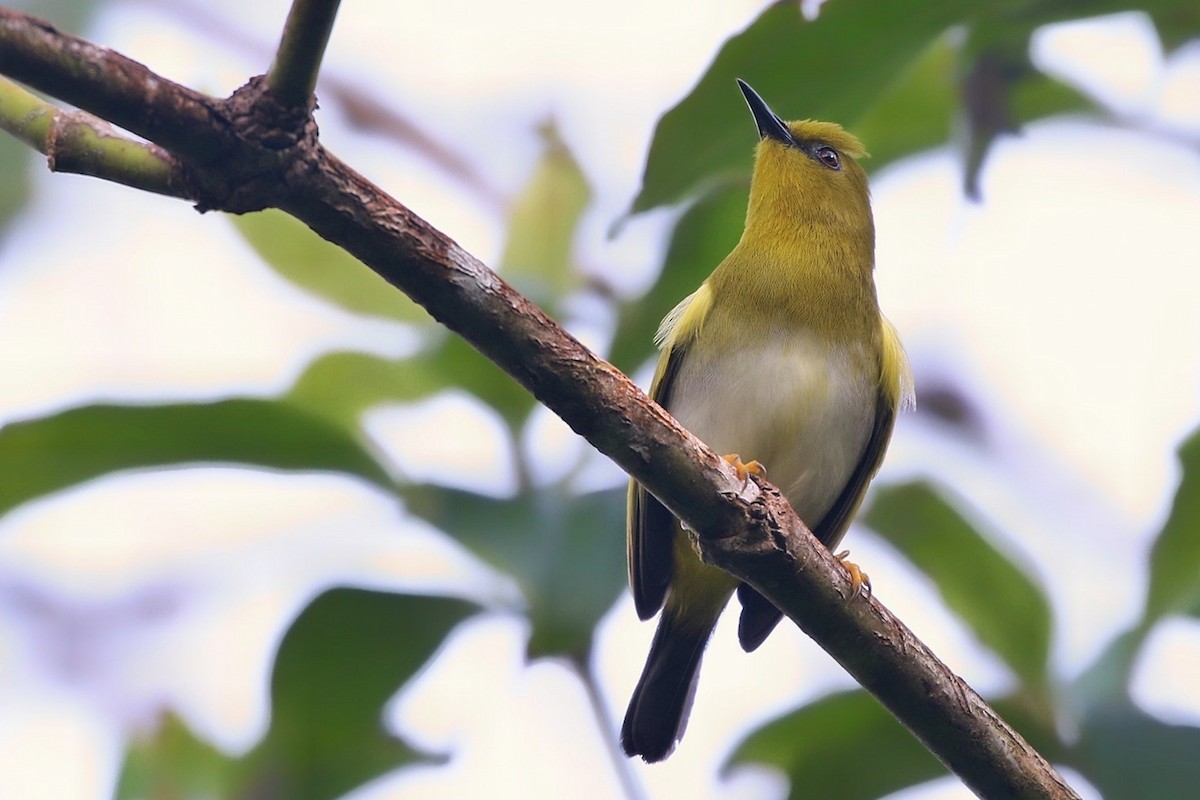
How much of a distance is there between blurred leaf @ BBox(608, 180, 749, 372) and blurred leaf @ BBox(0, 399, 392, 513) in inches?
28.7

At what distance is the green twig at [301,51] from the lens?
146cm

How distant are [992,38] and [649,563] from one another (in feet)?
5.09

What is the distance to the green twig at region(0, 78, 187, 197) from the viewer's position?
1.57m

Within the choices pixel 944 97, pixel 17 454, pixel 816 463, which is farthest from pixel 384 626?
pixel 944 97

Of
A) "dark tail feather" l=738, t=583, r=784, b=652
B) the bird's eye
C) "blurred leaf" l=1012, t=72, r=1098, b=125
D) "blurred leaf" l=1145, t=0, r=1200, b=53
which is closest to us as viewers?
"blurred leaf" l=1145, t=0, r=1200, b=53

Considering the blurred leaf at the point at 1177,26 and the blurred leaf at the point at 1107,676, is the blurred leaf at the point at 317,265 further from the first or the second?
the blurred leaf at the point at 1177,26

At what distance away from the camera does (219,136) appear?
61.8 inches

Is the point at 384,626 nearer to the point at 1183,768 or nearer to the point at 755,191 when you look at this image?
the point at 1183,768

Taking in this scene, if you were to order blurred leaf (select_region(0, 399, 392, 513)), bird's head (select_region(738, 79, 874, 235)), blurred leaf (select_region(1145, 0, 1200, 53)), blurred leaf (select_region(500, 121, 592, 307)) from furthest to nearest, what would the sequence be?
1. bird's head (select_region(738, 79, 874, 235))
2. blurred leaf (select_region(500, 121, 592, 307))
3. blurred leaf (select_region(1145, 0, 1200, 53))
4. blurred leaf (select_region(0, 399, 392, 513))

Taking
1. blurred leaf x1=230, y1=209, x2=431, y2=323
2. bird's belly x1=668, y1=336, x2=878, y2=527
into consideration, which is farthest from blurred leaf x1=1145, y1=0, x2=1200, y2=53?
blurred leaf x1=230, y1=209, x2=431, y2=323

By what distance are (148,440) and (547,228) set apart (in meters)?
1.11

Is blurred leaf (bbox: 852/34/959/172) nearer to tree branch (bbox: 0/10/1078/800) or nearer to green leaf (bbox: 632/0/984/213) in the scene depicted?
green leaf (bbox: 632/0/984/213)

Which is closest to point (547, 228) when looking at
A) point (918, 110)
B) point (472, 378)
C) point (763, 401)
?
point (472, 378)

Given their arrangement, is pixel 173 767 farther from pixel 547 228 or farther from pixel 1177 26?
pixel 1177 26
